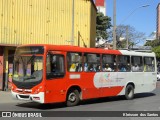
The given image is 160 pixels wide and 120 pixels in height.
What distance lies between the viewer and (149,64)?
2184 centimetres

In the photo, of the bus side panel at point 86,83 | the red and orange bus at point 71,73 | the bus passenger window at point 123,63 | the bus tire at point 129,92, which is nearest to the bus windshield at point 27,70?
the red and orange bus at point 71,73

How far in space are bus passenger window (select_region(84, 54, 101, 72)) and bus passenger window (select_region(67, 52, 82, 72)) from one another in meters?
0.42

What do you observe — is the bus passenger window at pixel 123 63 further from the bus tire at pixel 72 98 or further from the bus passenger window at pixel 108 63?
the bus tire at pixel 72 98

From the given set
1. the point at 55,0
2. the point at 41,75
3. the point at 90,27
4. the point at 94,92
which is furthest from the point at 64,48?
the point at 90,27

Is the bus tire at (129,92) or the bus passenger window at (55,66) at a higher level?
the bus passenger window at (55,66)

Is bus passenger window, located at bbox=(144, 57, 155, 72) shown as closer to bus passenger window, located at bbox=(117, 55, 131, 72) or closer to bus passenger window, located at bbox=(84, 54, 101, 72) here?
bus passenger window, located at bbox=(117, 55, 131, 72)

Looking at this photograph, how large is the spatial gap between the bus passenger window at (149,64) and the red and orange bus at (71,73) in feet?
1.76

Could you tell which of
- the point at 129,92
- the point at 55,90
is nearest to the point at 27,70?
the point at 55,90

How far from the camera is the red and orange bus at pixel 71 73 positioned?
15102 mm

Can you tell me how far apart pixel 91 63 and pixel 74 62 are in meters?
1.26

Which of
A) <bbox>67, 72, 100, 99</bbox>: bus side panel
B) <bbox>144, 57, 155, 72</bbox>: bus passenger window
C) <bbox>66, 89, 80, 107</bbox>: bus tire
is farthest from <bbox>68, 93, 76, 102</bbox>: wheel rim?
<bbox>144, 57, 155, 72</bbox>: bus passenger window

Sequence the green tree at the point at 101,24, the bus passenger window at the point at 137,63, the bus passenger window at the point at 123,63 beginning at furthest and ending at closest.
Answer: the green tree at the point at 101,24
the bus passenger window at the point at 137,63
the bus passenger window at the point at 123,63

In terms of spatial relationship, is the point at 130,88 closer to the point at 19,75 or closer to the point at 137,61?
the point at 137,61

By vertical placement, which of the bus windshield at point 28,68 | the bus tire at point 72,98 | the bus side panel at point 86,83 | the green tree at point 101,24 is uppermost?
the green tree at point 101,24
